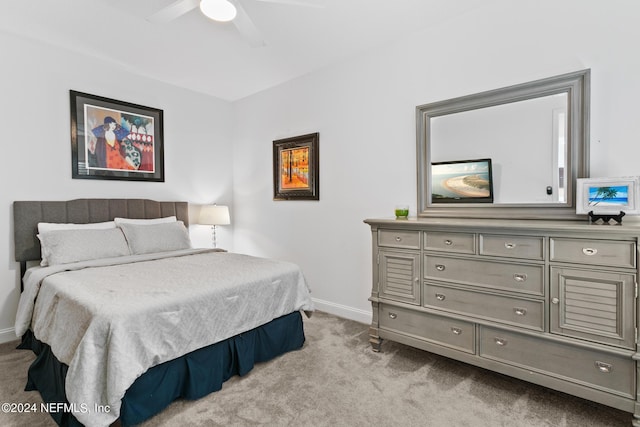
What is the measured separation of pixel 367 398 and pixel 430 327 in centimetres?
69

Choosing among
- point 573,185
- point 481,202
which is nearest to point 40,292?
point 481,202

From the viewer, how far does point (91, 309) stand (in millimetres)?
1684

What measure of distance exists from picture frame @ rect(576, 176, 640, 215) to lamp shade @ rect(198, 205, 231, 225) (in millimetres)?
3489

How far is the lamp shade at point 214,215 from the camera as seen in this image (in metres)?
4.03

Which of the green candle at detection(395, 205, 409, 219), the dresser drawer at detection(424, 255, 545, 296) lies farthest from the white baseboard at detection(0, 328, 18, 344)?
the dresser drawer at detection(424, 255, 545, 296)

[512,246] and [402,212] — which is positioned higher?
[402,212]

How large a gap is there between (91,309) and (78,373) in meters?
0.31

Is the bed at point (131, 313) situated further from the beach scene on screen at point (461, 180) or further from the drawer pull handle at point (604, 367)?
the drawer pull handle at point (604, 367)

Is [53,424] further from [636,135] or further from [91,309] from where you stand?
[636,135]

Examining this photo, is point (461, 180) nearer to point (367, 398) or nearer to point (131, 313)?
point (367, 398)

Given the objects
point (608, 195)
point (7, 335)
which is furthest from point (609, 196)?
point (7, 335)

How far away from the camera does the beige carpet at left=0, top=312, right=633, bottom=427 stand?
1776 mm

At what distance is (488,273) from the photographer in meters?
2.08

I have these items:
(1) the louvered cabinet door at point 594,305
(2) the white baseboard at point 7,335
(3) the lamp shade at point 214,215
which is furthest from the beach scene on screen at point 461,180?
(2) the white baseboard at point 7,335
